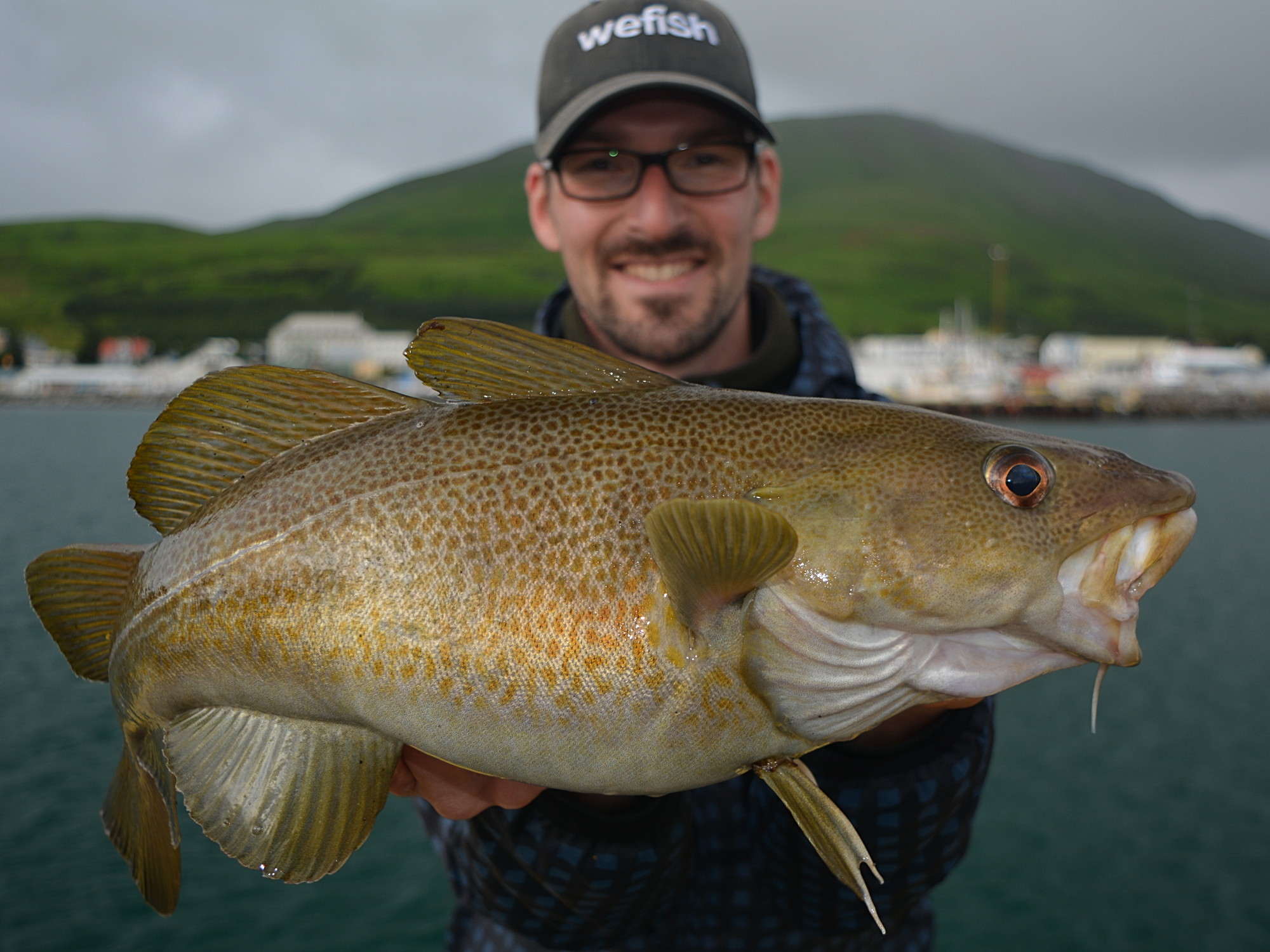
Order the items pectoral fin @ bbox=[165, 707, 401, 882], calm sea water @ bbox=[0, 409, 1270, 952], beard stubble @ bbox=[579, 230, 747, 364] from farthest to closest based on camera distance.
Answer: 1. calm sea water @ bbox=[0, 409, 1270, 952]
2. beard stubble @ bbox=[579, 230, 747, 364]
3. pectoral fin @ bbox=[165, 707, 401, 882]

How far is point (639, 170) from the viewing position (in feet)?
11.9

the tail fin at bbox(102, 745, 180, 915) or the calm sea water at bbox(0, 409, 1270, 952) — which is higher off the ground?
the tail fin at bbox(102, 745, 180, 915)

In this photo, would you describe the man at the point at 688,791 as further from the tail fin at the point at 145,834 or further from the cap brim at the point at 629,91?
the tail fin at the point at 145,834

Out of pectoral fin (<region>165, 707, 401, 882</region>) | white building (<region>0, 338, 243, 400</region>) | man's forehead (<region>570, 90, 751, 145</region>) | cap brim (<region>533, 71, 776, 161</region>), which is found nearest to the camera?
pectoral fin (<region>165, 707, 401, 882</region>)

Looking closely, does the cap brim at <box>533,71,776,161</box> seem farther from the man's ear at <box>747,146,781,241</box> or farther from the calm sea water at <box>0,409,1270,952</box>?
the calm sea water at <box>0,409,1270,952</box>

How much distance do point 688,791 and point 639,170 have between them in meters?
2.44

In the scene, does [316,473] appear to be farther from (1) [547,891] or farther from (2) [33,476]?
(2) [33,476]

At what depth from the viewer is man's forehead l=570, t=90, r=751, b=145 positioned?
357 cm

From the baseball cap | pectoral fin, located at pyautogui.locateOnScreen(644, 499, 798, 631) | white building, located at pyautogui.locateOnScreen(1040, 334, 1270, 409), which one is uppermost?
the baseball cap

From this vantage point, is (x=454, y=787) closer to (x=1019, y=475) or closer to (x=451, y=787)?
(x=451, y=787)

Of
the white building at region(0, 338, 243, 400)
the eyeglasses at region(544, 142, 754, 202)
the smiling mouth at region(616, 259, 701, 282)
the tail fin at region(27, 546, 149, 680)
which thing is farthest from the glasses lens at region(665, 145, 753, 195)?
the white building at region(0, 338, 243, 400)

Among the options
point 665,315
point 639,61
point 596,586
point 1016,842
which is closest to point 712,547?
point 596,586

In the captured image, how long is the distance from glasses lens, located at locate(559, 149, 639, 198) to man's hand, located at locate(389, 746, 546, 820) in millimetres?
2417

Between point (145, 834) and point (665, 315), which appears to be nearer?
point (145, 834)
